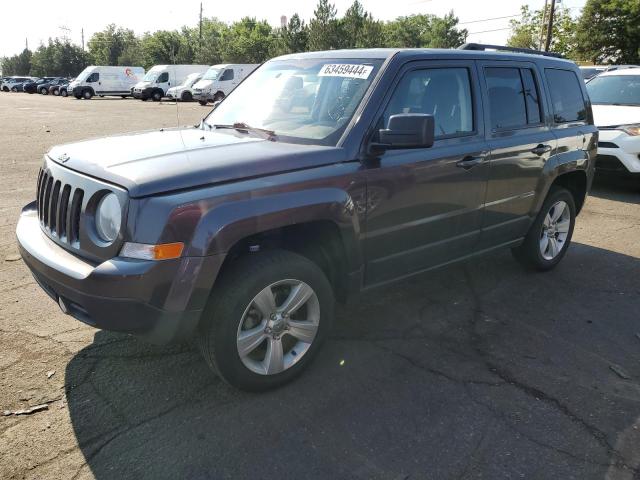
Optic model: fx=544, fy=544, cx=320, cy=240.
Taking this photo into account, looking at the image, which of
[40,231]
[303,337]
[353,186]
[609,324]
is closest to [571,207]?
[609,324]

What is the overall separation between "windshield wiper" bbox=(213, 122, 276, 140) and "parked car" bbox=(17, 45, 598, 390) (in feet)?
0.06

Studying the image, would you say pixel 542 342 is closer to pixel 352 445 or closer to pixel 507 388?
pixel 507 388

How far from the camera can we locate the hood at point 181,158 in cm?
263

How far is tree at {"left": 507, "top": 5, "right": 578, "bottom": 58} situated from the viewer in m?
48.0

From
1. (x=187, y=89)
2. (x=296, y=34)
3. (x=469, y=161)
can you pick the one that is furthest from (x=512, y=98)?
(x=296, y=34)

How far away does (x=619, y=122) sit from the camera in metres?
8.46

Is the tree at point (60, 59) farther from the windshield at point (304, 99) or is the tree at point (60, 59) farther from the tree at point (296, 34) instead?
the windshield at point (304, 99)

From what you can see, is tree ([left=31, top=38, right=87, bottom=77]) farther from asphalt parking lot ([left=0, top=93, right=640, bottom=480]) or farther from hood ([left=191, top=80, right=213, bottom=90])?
asphalt parking lot ([left=0, top=93, right=640, bottom=480])

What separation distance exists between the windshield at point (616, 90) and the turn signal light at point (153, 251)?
917 cm

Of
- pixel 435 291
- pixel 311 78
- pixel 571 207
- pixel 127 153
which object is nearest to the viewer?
pixel 127 153

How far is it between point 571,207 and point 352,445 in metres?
3.69

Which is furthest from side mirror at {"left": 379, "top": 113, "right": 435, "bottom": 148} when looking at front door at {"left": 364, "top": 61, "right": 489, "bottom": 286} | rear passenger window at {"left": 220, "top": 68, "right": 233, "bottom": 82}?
rear passenger window at {"left": 220, "top": 68, "right": 233, "bottom": 82}

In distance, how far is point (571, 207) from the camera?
5273 millimetres

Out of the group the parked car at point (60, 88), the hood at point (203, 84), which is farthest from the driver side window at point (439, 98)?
the parked car at point (60, 88)
